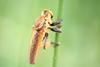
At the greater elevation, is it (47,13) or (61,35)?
(47,13)

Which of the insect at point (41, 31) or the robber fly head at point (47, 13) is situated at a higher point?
the robber fly head at point (47, 13)

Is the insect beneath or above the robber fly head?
beneath
